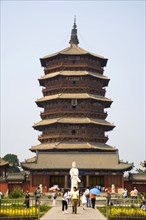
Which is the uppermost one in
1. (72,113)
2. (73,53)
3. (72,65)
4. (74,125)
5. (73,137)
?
(73,53)

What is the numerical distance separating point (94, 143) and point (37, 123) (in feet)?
25.1

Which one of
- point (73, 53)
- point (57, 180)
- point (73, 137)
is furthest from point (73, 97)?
point (57, 180)

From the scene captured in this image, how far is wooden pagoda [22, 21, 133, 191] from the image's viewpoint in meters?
47.4

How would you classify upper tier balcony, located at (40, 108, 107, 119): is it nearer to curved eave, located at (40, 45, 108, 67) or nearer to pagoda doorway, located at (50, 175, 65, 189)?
curved eave, located at (40, 45, 108, 67)

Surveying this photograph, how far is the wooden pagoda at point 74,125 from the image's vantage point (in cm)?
4744

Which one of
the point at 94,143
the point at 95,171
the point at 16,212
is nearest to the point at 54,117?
the point at 94,143

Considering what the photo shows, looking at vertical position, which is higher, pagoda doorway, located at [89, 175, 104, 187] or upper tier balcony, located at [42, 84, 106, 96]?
upper tier balcony, located at [42, 84, 106, 96]

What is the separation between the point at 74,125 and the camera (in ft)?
170

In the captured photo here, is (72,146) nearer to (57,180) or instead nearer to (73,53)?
(57,180)

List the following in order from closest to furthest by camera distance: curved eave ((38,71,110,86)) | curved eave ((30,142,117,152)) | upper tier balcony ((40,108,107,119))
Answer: curved eave ((30,142,117,152)) → upper tier balcony ((40,108,107,119)) → curved eave ((38,71,110,86))

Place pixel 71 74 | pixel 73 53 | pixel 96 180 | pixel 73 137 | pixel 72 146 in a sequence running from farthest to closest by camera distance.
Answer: pixel 73 53 < pixel 71 74 < pixel 73 137 < pixel 72 146 < pixel 96 180

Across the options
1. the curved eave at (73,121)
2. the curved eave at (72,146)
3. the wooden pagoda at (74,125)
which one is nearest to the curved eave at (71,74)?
the wooden pagoda at (74,125)

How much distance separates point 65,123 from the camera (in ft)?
169

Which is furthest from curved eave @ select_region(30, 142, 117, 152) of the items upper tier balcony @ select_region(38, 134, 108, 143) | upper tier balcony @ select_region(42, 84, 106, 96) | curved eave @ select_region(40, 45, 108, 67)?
curved eave @ select_region(40, 45, 108, 67)
